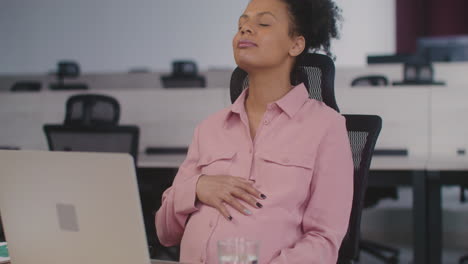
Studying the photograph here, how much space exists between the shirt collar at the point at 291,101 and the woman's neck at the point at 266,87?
2 centimetres

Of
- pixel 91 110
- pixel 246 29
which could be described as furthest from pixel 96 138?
pixel 246 29

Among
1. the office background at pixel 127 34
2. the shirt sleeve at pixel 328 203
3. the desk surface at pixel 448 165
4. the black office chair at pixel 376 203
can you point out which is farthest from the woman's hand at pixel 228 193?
the office background at pixel 127 34

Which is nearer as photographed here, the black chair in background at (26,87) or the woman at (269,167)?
the woman at (269,167)

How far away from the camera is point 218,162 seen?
1.46m

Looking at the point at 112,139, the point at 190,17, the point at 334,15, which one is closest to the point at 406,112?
the point at 112,139

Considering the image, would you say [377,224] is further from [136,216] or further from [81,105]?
[136,216]

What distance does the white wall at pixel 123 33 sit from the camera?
9.59 m

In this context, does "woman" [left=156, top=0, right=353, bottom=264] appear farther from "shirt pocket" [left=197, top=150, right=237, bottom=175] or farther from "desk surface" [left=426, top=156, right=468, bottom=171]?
"desk surface" [left=426, top=156, right=468, bottom=171]

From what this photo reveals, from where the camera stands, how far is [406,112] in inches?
133

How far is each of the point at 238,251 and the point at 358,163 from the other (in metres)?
0.75

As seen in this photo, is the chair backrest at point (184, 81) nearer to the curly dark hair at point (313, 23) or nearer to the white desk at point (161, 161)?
the white desk at point (161, 161)

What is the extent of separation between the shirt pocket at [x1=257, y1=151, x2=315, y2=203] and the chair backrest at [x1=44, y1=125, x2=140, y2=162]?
1471mm

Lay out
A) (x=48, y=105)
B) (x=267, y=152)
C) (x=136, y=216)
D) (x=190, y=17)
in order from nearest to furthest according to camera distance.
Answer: (x=136, y=216) < (x=267, y=152) < (x=48, y=105) < (x=190, y=17)

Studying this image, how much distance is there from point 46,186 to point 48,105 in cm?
297
